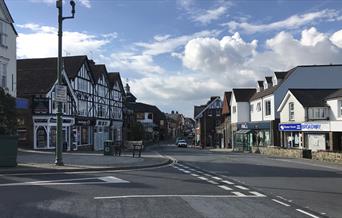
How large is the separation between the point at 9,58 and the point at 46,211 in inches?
1067

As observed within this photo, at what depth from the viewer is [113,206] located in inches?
443

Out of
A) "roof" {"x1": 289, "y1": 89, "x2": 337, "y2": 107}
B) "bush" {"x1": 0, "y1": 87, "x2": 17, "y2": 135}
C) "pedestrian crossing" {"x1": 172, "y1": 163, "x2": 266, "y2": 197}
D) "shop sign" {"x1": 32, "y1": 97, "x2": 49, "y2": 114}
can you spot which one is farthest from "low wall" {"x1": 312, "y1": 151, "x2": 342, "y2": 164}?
"shop sign" {"x1": 32, "y1": 97, "x2": 49, "y2": 114}

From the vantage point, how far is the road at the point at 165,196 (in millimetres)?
10602

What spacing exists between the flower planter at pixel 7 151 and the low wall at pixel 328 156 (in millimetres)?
20704

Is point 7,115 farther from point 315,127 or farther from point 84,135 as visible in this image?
point 84,135

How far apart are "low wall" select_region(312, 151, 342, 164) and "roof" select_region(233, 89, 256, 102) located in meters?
31.1

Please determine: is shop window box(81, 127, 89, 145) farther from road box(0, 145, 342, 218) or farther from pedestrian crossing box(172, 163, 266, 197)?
pedestrian crossing box(172, 163, 266, 197)

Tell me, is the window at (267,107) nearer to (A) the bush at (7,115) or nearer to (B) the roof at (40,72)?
(B) the roof at (40,72)

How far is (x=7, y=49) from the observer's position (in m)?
35.2

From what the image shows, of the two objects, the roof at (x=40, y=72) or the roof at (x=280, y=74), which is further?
the roof at (x=280, y=74)

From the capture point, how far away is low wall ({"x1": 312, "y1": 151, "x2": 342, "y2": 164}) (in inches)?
1280

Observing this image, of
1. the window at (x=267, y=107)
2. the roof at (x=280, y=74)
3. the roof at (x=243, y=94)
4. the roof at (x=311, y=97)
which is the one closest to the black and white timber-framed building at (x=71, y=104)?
the roof at (x=243, y=94)

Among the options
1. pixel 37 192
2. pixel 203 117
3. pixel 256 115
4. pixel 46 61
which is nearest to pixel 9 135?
pixel 37 192

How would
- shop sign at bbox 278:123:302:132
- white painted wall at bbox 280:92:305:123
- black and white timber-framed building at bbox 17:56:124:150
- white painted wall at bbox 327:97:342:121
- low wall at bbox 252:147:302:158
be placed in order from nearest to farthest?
low wall at bbox 252:147:302:158, white painted wall at bbox 327:97:342:121, black and white timber-framed building at bbox 17:56:124:150, shop sign at bbox 278:123:302:132, white painted wall at bbox 280:92:305:123
